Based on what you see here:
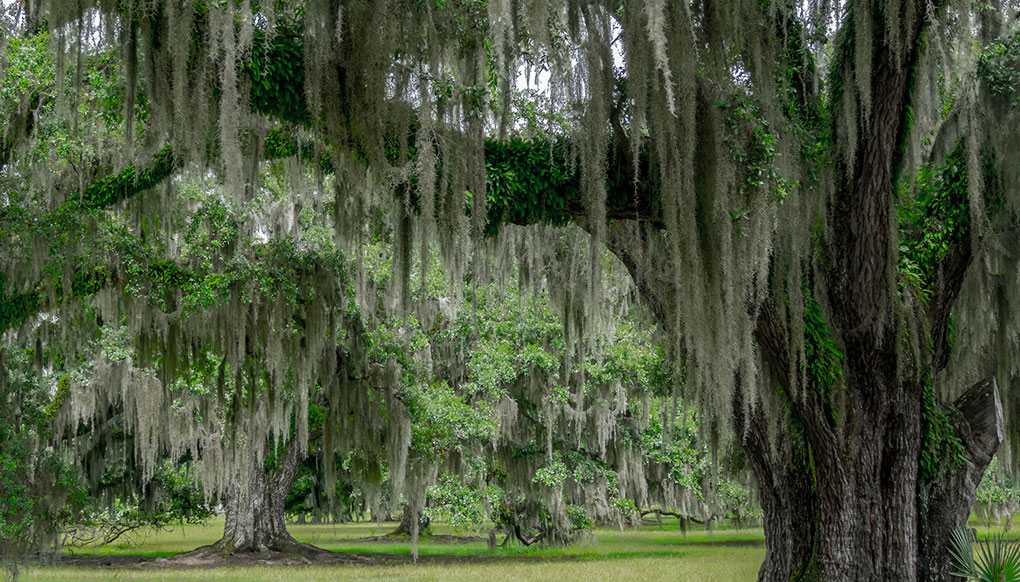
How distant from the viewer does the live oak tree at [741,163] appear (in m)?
5.24

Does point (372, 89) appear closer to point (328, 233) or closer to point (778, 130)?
point (778, 130)

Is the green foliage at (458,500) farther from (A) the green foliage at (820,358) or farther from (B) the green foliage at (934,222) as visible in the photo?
(B) the green foliage at (934,222)

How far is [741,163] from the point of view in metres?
5.44

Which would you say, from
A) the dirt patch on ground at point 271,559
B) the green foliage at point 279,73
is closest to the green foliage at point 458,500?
the dirt patch on ground at point 271,559

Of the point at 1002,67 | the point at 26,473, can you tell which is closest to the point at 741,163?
the point at 1002,67

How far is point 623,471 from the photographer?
16.2 metres

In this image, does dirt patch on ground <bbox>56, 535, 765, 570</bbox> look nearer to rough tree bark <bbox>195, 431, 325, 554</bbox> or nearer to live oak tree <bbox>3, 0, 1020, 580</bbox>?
rough tree bark <bbox>195, 431, 325, 554</bbox>

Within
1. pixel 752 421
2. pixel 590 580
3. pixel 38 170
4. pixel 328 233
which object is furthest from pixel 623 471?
pixel 38 170

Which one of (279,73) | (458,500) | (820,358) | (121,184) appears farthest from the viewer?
(458,500)

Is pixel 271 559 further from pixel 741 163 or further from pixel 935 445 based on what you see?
pixel 741 163

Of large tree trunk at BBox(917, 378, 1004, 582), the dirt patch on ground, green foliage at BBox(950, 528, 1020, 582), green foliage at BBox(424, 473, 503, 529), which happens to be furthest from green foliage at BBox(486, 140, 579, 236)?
the dirt patch on ground

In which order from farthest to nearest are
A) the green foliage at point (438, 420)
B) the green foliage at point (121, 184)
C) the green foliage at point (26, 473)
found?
1. the green foliage at point (438, 420)
2. the green foliage at point (121, 184)
3. the green foliage at point (26, 473)

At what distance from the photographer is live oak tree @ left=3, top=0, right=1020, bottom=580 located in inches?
206

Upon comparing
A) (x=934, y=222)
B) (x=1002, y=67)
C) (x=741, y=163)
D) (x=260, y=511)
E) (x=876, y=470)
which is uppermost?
(x=1002, y=67)
